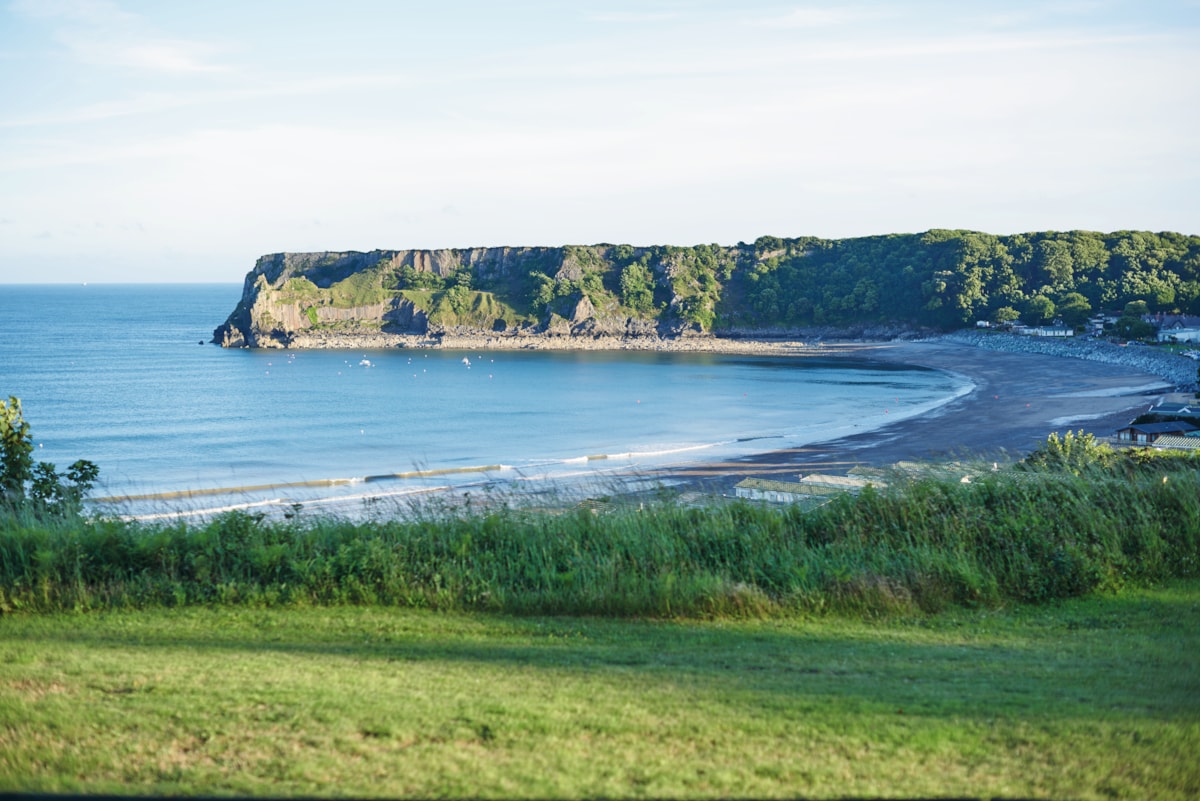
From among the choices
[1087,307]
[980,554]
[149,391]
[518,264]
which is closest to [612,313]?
[518,264]

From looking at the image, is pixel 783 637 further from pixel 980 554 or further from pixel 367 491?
pixel 367 491

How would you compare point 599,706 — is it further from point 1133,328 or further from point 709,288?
point 709,288

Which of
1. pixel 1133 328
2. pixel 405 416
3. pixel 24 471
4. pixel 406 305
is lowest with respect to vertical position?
pixel 405 416

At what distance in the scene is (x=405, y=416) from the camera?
59719 mm

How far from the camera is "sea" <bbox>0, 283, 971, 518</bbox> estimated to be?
35.5m

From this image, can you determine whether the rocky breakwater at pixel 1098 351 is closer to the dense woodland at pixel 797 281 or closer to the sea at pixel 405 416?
the dense woodland at pixel 797 281

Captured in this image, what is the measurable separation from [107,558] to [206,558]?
35.6 inches

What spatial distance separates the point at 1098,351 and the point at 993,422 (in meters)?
42.9

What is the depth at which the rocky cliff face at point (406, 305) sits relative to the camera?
5192 inches

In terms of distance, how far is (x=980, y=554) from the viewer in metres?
8.21

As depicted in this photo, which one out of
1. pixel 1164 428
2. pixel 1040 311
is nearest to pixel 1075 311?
pixel 1040 311

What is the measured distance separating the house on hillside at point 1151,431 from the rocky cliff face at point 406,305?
10247 cm

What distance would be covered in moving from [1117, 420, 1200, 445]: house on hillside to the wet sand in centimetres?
317

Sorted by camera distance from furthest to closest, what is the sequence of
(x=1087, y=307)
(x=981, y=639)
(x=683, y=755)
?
(x=1087, y=307)
(x=981, y=639)
(x=683, y=755)
